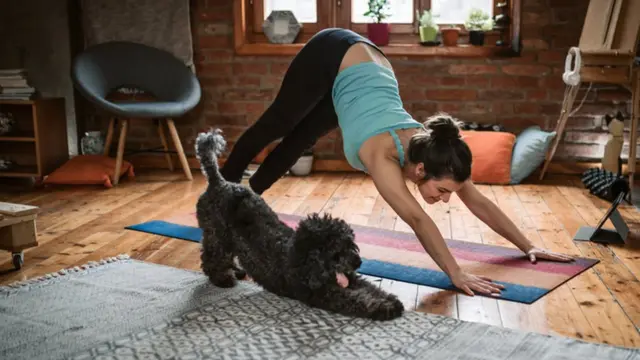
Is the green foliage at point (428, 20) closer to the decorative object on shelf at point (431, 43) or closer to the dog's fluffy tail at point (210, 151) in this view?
the decorative object on shelf at point (431, 43)

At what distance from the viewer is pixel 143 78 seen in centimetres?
454

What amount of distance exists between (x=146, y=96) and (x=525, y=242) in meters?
3.13

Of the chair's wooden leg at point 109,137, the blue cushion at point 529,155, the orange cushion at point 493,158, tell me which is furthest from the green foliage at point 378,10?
the chair's wooden leg at point 109,137

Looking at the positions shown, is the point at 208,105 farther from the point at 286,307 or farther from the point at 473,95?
the point at 286,307

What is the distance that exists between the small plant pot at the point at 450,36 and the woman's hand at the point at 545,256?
93.4 inches

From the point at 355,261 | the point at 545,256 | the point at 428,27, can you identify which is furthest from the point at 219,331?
the point at 428,27

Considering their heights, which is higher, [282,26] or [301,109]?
[282,26]

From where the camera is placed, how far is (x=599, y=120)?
14.5 feet

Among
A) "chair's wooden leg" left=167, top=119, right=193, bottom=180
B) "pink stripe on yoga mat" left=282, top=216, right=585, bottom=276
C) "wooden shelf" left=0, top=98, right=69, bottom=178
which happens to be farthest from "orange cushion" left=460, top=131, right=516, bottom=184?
"wooden shelf" left=0, top=98, right=69, bottom=178

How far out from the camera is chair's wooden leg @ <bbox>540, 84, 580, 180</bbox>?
3.96 m

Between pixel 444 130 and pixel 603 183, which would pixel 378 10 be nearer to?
pixel 603 183

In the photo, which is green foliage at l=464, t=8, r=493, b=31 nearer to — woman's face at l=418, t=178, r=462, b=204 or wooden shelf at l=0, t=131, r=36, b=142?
woman's face at l=418, t=178, r=462, b=204

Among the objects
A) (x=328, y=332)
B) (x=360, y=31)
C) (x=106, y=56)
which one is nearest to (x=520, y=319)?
(x=328, y=332)

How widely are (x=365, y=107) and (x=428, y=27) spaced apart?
242 cm
